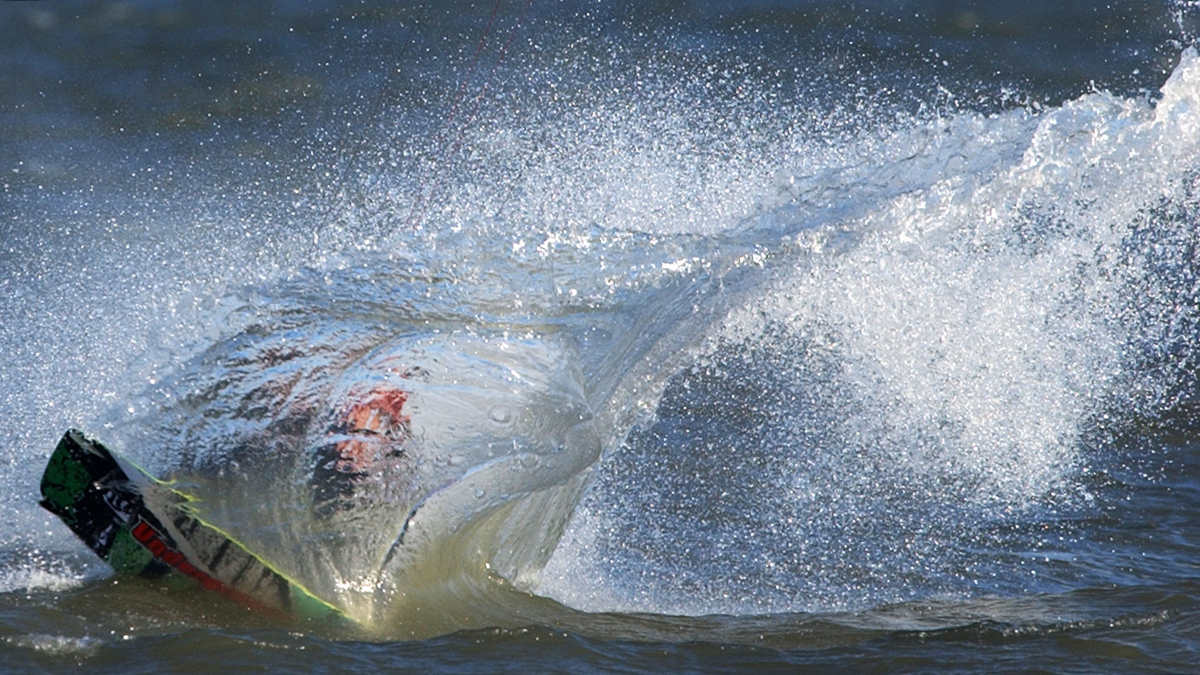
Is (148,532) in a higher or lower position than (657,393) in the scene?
lower

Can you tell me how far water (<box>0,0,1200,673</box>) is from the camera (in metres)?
3.84

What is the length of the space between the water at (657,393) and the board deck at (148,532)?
8cm

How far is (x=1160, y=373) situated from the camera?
236 inches

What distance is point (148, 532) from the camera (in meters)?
3.96

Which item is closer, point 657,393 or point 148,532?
point 148,532

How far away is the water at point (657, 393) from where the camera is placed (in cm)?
384

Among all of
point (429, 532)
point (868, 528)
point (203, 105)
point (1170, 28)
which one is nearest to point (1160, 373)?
point (868, 528)

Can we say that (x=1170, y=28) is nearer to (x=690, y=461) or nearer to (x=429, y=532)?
(x=690, y=461)

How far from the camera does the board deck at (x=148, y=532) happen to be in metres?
3.88

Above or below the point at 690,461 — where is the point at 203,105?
above

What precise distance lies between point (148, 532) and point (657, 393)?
5.67 feet

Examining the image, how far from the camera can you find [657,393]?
4.57 meters

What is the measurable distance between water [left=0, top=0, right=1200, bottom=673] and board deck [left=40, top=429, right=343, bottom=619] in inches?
3.2

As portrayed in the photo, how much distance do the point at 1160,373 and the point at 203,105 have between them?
6748mm
